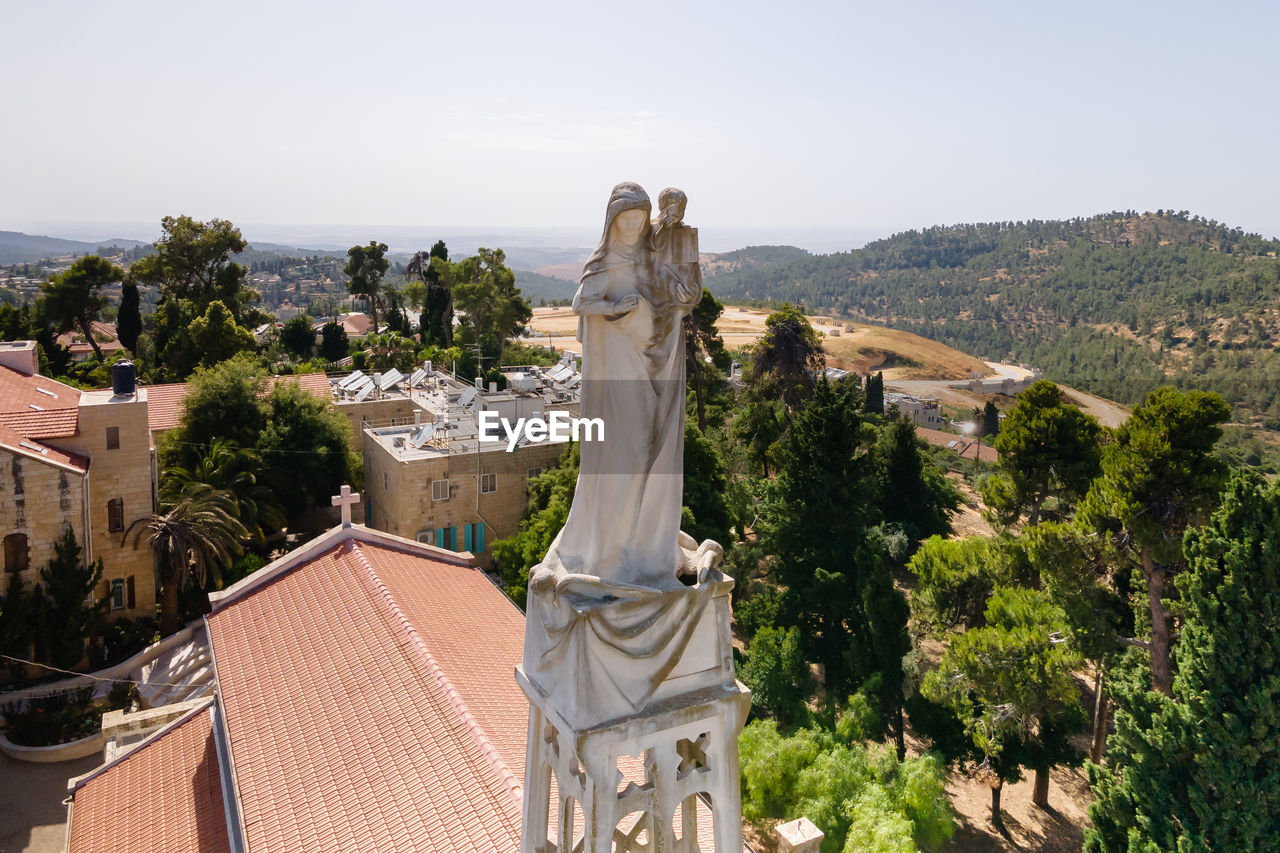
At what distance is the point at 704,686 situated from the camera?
616cm

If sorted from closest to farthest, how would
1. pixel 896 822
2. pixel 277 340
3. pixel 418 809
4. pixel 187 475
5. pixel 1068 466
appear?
pixel 418 809 → pixel 896 822 → pixel 1068 466 → pixel 187 475 → pixel 277 340

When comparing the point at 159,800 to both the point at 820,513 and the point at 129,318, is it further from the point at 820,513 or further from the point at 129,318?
the point at 129,318

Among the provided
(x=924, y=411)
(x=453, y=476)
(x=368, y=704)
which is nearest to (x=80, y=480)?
(x=453, y=476)

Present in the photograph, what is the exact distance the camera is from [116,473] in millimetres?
26562

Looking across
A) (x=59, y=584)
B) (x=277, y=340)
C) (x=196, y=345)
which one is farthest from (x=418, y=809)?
(x=277, y=340)

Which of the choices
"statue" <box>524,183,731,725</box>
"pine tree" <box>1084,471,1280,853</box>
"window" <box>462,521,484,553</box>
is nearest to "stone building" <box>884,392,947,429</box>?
"window" <box>462,521,484,553</box>

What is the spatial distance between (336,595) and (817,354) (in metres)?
31.5

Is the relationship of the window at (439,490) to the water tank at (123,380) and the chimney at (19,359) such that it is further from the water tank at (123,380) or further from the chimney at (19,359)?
the chimney at (19,359)

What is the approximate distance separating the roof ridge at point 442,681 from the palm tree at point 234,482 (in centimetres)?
1505

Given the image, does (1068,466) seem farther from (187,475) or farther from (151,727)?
(187,475)

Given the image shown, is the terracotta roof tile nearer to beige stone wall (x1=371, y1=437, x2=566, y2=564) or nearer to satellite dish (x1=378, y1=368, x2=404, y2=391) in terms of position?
beige stone wall (x1=371, y1=437, x2=566, y2=564)

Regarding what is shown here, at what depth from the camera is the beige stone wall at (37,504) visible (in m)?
22.6

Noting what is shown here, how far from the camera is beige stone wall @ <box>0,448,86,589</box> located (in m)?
22.6

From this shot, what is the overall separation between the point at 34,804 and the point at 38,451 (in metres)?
10.5
